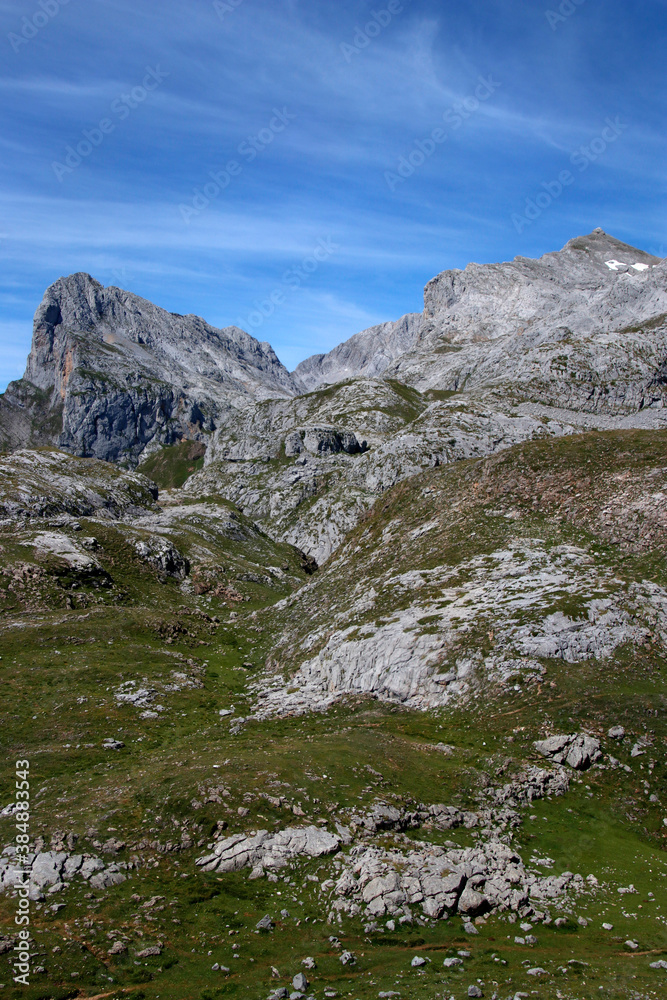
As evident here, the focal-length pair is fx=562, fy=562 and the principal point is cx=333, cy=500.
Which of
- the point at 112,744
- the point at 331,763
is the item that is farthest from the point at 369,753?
the point at 112,744

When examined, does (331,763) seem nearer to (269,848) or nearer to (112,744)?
(269,848)

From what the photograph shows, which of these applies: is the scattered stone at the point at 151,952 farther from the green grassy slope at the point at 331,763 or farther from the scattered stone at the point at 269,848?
the scattered stone at the point at 269,848

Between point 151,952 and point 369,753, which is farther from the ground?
point 369,753

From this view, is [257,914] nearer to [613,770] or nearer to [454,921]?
[454,921]

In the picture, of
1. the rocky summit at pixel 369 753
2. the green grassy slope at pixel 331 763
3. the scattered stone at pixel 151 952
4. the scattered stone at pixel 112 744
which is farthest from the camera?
the scattered stone at pixel 112 744

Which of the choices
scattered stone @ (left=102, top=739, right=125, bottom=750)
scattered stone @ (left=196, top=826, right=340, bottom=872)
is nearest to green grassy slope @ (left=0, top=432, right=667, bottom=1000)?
scattered stone @ (left=102, top=739, right=125, bottom=750)

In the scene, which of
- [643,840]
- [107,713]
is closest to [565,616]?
[643,840]

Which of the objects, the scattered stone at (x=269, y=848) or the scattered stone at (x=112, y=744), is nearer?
the scattered stone at (x=269, y=848)

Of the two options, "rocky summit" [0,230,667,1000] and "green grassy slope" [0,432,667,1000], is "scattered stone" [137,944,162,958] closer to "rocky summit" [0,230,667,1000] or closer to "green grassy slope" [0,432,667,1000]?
"rocky summit" [0,230,667,1000]

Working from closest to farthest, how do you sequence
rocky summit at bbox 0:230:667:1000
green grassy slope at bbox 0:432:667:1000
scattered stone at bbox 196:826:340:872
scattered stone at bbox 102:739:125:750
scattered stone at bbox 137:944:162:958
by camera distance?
scattered stone at bbox 137:944:162:958, green grassy slope at bbox 0:432:667:1000, rocky summit at bbox 0:230:667:1000, scattered stone at bbox 196:826:340:872, scattered stone at bbox 102:739:125:750

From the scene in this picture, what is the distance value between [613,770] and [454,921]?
13024 millimetres

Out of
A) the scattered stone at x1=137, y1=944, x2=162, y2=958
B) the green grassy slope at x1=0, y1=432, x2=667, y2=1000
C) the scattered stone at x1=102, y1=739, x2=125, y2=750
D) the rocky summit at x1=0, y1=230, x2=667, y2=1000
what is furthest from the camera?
the scattered stone at x1=102, y1=739, x2=125, y2=750

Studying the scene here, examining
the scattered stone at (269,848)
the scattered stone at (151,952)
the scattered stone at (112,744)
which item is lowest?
the scattered stone at (151,952)

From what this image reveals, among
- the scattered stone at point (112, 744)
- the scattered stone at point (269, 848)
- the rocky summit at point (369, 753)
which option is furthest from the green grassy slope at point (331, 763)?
the scattered stone at point (269, 848)
